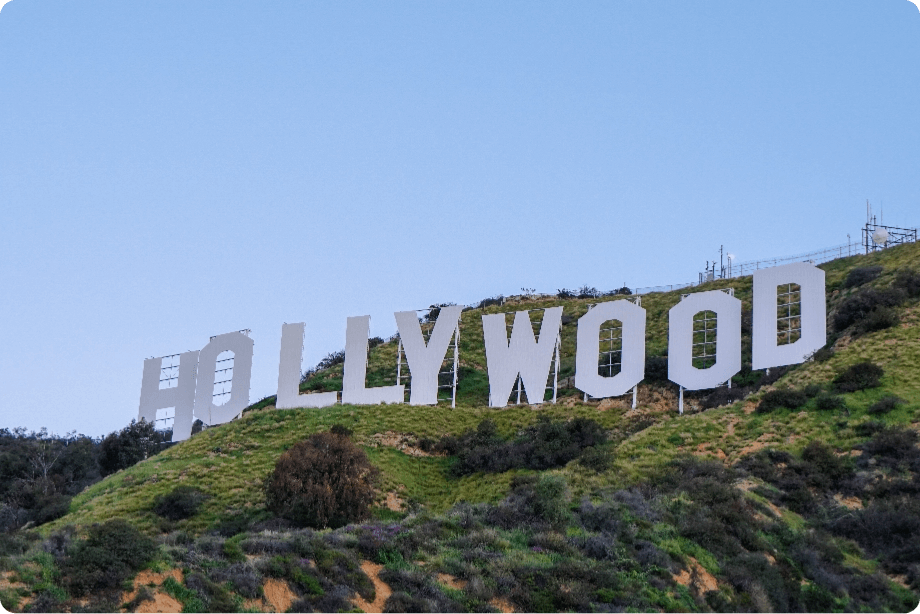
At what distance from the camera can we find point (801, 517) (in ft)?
123

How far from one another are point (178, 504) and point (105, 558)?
1568 centimetres

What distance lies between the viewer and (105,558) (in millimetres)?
26984

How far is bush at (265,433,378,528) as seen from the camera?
38.4 meters

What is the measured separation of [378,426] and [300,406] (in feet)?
17.0

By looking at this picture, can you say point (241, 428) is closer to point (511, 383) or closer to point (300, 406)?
point (300, 406)

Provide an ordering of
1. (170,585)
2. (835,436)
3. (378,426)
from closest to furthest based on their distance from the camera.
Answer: (170,585)
(835,436)
(378,426)

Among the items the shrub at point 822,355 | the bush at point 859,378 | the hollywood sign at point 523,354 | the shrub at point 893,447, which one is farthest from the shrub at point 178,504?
the shrub at point 822,355

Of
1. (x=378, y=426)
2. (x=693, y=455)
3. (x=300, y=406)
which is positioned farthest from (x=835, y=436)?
(x=300, y=406)

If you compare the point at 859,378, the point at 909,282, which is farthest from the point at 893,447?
the point at 909,282

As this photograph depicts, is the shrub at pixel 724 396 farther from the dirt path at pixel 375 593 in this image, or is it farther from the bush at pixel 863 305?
the dirt path at pixel 375 593

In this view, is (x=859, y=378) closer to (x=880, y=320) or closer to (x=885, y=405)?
(x=885, y=405)

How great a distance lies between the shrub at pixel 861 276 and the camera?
56594mm

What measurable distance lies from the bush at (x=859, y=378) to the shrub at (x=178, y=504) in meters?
22.9

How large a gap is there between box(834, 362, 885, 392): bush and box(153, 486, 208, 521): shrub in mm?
22883
